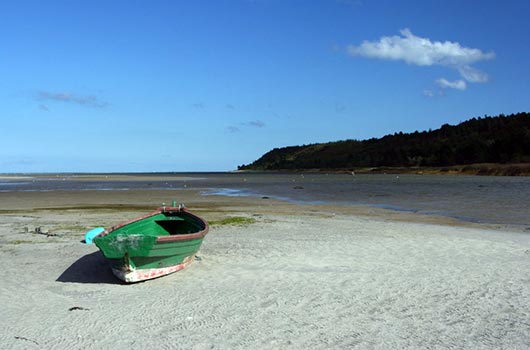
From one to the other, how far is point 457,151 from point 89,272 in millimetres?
111822

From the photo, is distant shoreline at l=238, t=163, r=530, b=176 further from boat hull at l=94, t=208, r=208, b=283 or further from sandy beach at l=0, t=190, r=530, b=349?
boat hull at l=94, t=208, r=208, b=283

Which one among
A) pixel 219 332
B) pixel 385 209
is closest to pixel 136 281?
pixel 219 332

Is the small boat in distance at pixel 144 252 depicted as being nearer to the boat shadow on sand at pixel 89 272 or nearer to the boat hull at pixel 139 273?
the boat hull at pixel 139 273

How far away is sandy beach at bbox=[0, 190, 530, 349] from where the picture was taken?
6504 millimetres

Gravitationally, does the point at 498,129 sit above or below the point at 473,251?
above

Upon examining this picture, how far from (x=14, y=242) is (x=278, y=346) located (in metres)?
10.7

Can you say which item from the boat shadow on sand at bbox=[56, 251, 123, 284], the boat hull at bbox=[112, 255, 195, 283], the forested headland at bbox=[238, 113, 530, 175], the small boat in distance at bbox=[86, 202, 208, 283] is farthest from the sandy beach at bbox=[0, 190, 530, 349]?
the forested headland at bbox=[238, 113, 530, 175]

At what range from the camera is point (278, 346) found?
6211mm

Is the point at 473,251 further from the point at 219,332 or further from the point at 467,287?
the point at 219,332

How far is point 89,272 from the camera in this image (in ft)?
34.2

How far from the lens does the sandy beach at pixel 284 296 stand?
6504 mm

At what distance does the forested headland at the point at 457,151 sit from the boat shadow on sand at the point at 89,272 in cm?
7814

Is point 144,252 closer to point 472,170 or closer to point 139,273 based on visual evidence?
point 139,273

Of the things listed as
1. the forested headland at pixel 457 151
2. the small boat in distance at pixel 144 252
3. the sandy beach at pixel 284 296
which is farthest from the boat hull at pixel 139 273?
the forested headland at pixel 457 151
